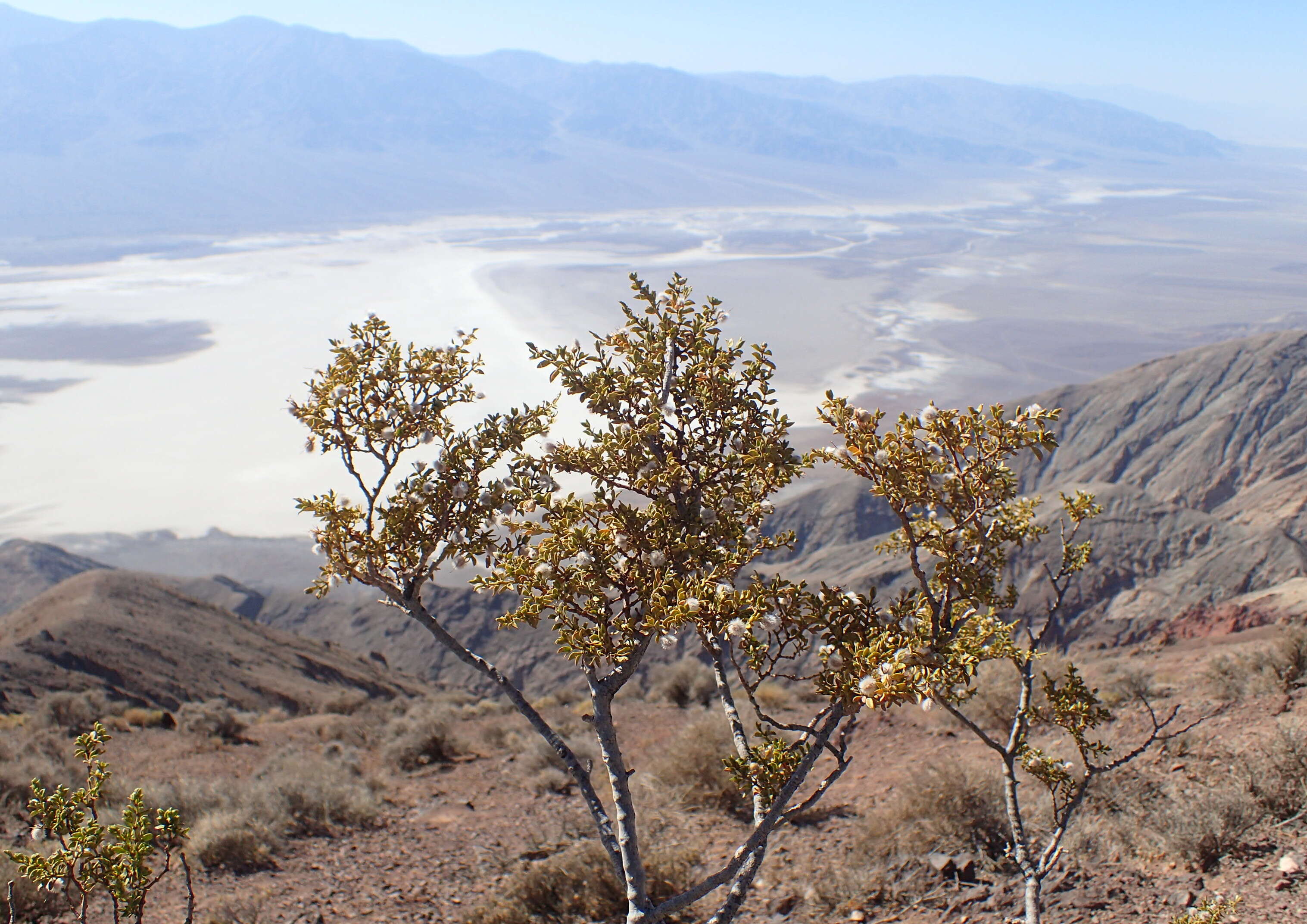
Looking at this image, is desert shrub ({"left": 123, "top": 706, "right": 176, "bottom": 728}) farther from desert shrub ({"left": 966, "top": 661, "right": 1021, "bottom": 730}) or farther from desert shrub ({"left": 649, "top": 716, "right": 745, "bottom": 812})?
desert shrub ({"left": 966, "top": 661, "right": 1021, "bottom": 730})

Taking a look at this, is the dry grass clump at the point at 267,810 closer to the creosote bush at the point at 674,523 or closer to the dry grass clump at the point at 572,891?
the dry grass clump at the point at 572,891

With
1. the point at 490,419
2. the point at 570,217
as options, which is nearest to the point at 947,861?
the point at 490,419

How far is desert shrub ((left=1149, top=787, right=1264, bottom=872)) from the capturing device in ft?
17.1

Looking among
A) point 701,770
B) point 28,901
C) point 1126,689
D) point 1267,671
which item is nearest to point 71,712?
point 28,901

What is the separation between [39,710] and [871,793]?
1163 cm

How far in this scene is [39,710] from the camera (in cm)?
1257

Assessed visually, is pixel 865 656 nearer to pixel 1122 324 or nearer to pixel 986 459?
pixel 986 459

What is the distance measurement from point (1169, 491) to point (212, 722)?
115 feet

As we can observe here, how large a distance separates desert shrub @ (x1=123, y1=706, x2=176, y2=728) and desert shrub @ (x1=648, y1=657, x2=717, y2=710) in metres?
6.94

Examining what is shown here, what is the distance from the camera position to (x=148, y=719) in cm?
1268

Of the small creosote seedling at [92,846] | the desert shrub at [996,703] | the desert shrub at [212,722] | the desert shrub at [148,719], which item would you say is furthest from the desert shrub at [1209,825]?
the desert shrub at [148,719]

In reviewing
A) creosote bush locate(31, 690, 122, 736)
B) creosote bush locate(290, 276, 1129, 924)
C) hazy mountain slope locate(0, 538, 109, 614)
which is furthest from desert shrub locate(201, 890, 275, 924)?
hazy mountain slope locate(0, 538, 109, 614)

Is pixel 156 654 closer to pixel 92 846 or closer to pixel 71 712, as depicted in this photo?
pixel 71 712

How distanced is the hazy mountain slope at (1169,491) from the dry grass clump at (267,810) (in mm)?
19544
